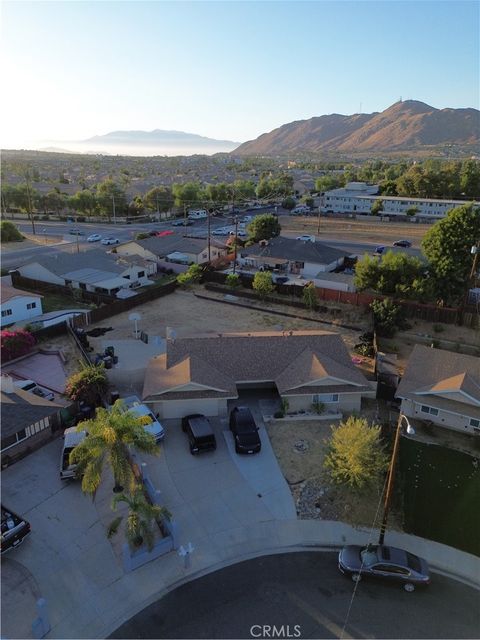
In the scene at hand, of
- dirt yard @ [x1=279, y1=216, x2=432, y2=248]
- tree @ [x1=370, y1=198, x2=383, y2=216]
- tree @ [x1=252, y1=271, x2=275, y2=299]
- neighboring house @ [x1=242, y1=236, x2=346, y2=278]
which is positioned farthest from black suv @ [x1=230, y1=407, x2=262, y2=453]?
tree @ [x1=370, y1=198, x2=383, y2=216]

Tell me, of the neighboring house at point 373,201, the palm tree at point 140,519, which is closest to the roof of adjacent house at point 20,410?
the palm tree at point 140,519

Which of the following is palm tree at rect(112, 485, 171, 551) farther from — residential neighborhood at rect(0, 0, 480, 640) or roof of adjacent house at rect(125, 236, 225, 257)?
roof of adjacent house at rect(125, 236, 225, 257)

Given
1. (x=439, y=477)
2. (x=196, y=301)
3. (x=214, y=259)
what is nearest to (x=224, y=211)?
(x=214, y=259)

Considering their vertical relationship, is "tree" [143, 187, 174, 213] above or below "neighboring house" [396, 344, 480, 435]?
above

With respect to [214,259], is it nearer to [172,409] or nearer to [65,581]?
[172,409]

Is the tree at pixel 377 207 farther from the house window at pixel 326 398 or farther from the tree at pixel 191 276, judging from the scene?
the house window at pixel 326 398

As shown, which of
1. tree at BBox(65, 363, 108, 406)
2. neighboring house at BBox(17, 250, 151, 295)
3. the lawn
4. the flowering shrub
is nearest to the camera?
the lawn
